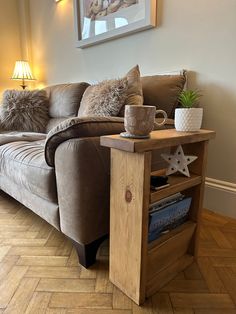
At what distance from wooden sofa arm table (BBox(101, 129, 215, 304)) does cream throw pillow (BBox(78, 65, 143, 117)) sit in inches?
18.2

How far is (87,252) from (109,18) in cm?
176

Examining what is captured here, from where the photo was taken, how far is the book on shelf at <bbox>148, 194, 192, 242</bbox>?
2.81 ft

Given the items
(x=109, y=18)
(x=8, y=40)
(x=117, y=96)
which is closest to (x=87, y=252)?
(x=117, y=96)

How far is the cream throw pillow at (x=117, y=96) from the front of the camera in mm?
1296

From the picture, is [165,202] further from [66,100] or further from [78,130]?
[66,100]

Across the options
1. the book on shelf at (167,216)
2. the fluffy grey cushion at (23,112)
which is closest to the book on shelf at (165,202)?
the book on shelf at (167,216)

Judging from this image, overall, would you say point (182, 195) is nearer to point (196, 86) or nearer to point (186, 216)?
point (186, 216)

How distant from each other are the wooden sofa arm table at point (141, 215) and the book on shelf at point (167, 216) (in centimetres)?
2

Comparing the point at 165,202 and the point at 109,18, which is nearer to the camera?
the point at 165,202

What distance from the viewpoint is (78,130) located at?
87 cm

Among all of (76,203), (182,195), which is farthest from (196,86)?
(76,203)

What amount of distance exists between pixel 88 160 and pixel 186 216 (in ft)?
1.66

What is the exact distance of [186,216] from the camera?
1045mm

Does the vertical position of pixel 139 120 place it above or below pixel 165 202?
above
